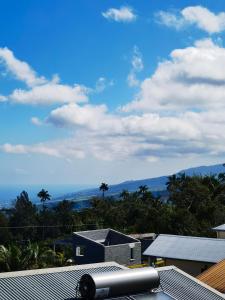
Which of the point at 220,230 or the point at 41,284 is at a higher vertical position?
the point at 220,230

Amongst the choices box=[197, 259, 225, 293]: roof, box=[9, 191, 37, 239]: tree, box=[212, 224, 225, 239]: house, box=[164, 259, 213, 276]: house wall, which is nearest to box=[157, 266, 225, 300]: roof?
box=[197, 259, 225, 293]: roof

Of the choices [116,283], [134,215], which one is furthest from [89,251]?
[134,215]

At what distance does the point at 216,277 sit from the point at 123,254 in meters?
23.1

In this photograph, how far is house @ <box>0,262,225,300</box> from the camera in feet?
37.0

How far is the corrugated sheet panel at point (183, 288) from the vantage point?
12.9m


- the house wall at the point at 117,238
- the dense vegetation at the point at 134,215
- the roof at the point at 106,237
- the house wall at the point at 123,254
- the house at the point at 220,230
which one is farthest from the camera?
the dense vegetation at the point at 134,215

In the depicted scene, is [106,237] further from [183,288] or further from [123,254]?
[183,288]

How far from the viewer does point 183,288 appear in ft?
44.4

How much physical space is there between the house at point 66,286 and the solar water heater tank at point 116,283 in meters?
0.31

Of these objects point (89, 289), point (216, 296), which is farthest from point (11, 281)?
point (216, 296)

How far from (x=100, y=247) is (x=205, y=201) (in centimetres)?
4073

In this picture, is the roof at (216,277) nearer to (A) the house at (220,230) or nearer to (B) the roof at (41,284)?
(B) the roof at (41,284)

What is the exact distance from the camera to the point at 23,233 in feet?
301

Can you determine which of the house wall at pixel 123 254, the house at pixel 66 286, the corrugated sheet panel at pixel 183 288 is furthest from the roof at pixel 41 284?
the house wall at pixel 123 254
